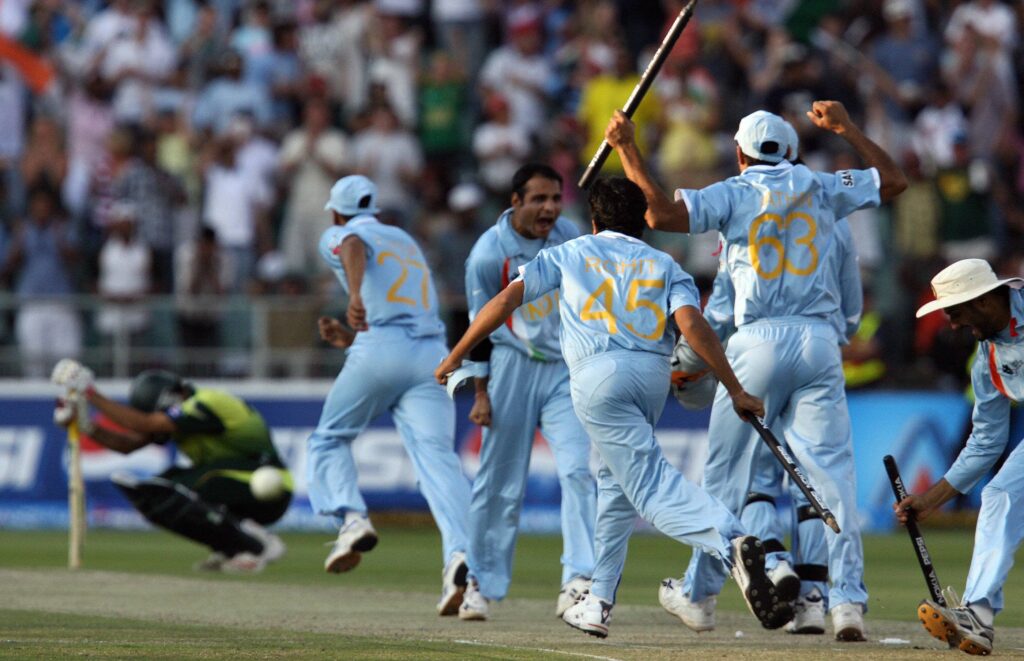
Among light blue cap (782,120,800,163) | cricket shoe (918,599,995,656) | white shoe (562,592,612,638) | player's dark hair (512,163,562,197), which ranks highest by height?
light blue cap (782,120,800,163)

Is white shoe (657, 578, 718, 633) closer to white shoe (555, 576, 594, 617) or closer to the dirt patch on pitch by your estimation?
the dirt patch on pitch

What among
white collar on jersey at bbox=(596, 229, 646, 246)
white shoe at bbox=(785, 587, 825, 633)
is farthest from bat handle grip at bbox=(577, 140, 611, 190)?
white shoe at bbox=(785, 587, 825, 633)

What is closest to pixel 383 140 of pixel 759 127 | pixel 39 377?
pixel 39 377

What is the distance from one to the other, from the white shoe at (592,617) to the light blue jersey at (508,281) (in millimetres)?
2067

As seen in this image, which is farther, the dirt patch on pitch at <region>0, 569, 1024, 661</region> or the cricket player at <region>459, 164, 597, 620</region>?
the cricket player at <region>459, 164, 597, 620</region>

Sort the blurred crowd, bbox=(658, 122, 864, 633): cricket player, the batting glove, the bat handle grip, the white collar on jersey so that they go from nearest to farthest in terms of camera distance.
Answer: the white collar on jersey, bbox=(658, 122, 864, 633): cricket player, the bat handle grip, the batting glove, the blurred crowd

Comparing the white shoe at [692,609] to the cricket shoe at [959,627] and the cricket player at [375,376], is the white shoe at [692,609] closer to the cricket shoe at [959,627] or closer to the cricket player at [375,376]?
the cricket shoe at [959,627]

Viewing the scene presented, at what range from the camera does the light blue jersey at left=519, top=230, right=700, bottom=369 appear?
9.10 m

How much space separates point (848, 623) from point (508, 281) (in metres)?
2.87

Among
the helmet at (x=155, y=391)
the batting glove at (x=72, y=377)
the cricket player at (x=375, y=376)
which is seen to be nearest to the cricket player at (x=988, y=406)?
the cricket player at (x=375, y=376)

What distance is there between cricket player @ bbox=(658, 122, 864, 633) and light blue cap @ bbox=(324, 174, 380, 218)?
2.61 meters

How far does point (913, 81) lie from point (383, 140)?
6.15 meters

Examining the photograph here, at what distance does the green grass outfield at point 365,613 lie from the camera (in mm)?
8773

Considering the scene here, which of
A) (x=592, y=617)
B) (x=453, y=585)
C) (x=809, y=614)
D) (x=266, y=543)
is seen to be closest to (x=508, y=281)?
(x=453, y=585)
